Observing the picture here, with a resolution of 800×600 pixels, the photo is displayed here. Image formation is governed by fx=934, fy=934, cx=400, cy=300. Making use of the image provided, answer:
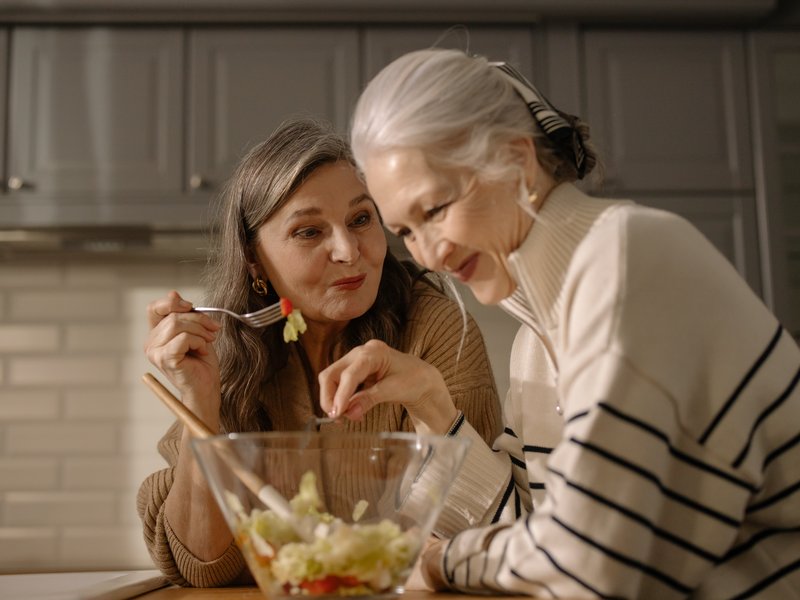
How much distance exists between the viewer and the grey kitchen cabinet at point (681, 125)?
2547 millimetres

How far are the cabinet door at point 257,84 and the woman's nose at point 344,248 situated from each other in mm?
955

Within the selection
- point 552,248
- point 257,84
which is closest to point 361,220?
point 552,248

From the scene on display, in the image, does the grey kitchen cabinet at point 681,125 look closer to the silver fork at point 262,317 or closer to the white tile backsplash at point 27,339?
the silver fork at point 262,317

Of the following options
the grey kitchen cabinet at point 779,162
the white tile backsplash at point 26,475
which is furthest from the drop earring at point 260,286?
the grey kitchen cabinet at point 779,162

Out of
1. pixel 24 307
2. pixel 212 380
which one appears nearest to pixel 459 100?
pixel 212 380

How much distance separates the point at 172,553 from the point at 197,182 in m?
1.22

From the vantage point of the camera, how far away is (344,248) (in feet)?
5.22

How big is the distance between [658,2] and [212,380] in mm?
1716

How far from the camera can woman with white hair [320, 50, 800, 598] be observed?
0.83 m

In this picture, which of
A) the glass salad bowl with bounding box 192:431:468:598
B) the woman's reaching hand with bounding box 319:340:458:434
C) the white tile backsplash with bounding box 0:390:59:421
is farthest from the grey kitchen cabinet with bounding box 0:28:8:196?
the glass salad bowl with bounding box 192:431:468:598

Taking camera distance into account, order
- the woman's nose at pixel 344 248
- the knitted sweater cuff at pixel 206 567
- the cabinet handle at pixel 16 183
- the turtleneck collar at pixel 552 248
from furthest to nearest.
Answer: the cabinet handle at pixel 16 183 → the woman's nose at pixel 344 248 → the knitted sweater cuff at pixel 206 567 → the turtleneck collar at pixel 552 248

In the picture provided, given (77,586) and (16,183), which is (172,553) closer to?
(77,586)

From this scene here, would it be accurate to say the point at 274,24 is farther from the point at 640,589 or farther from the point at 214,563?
the point at 640,589

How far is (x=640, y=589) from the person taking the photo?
88cm
